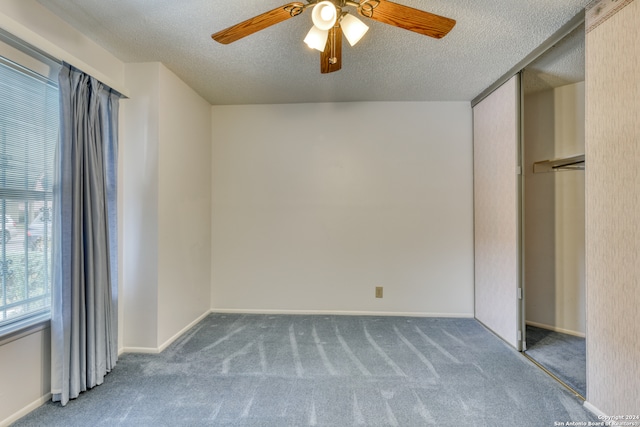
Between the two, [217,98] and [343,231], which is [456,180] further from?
[217,98]

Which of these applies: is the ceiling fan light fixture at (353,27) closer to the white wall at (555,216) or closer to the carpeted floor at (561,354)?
the white wall at (555,216)

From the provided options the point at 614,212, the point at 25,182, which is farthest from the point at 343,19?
the point at 25,182

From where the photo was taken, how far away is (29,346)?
1.61 meters

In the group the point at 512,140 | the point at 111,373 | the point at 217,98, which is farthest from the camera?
the point at 217,98

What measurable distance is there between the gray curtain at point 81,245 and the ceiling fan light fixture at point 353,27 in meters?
1.71

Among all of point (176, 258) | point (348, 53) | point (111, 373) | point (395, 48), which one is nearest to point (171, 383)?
point (111, 373)

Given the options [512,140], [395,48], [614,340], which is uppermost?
[395,48]

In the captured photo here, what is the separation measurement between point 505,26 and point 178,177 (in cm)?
282

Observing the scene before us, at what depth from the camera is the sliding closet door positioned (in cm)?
236

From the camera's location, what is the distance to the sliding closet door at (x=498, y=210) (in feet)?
7.73

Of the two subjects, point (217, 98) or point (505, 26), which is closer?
point (505, 26)

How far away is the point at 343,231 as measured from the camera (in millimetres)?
3152

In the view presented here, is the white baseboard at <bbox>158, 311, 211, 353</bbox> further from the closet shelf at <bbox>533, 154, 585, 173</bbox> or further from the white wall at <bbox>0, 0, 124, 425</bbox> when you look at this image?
the closet shelf at <bbox>533, 154, 585, 173</bbox>

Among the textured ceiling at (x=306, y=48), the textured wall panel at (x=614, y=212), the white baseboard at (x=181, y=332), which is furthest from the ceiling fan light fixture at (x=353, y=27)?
the white baseboard at (x=181, y=332)
